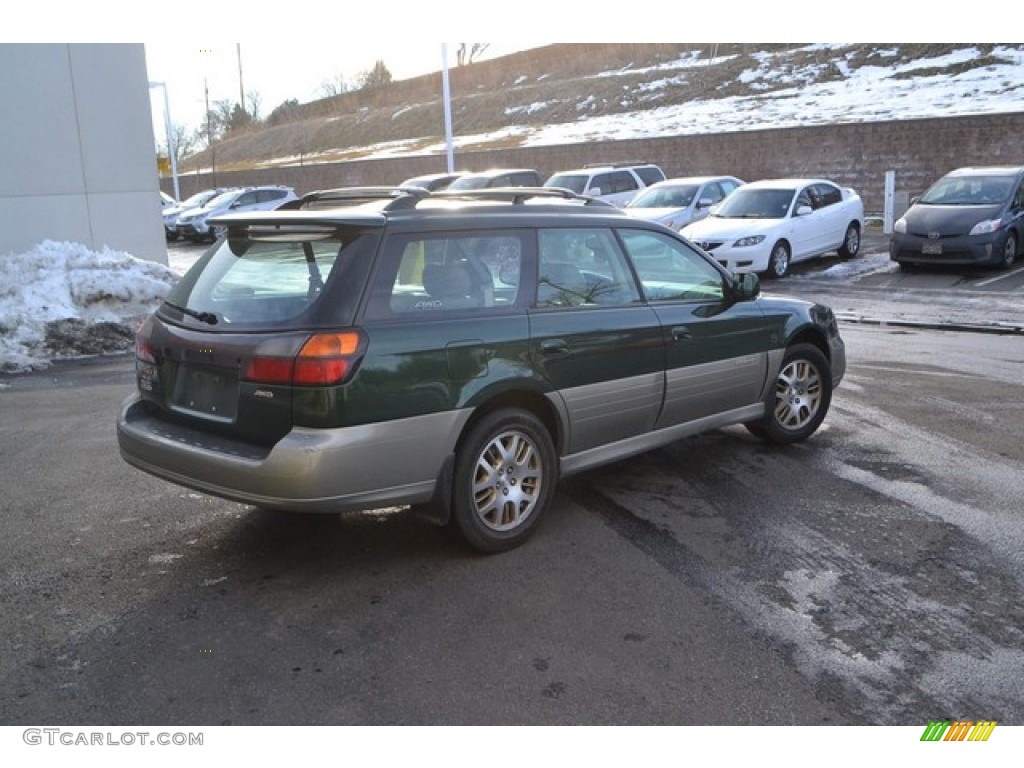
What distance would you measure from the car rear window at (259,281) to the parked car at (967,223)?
47.0 ft

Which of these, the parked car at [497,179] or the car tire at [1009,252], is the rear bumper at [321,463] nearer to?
the car tire at [1009,252]

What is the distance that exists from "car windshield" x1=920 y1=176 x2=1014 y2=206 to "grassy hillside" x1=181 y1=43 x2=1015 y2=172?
24811mm

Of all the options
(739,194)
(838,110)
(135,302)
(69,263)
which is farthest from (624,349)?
(838,110)

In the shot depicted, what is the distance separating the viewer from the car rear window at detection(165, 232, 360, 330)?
432 centimetres

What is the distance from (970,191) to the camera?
17.0 metres

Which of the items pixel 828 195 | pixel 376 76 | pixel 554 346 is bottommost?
pixel 554 346

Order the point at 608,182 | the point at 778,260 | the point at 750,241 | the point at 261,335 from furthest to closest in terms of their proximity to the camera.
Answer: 1. the point at 608,182
2. the point at 778,260
3. the point at 750,241
4. the point at 261,335

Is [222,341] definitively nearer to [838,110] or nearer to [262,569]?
[262,569]

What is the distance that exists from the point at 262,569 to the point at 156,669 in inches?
39.5

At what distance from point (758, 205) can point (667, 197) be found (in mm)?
2710

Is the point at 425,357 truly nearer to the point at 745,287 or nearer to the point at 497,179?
the point at 745,287

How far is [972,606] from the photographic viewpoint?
4.11 meters

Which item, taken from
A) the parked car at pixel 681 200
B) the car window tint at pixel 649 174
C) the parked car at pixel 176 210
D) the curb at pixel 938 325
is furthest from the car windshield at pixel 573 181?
the parked car at pixel 176 210
